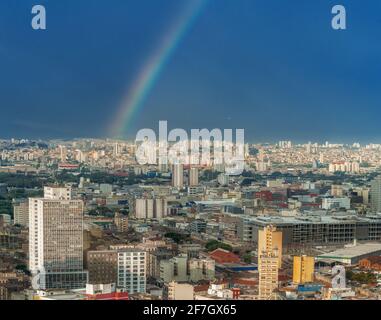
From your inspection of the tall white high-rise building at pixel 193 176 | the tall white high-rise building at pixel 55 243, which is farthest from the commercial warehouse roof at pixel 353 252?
the tall white high-rise building at pixel 193 176

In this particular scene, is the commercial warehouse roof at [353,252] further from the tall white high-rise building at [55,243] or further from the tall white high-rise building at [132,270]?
the tall white high-rise building at [55,243]

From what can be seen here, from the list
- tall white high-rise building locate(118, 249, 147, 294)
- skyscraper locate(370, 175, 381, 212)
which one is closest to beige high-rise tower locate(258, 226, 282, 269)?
tall white high-rise building locate(118, 249, 147, 294)

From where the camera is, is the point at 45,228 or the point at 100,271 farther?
the point at 45,228

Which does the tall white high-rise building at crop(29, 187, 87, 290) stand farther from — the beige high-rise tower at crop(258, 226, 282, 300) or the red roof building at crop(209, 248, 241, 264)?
the beige high-rise tower at crop(258, 226, 282, 300)

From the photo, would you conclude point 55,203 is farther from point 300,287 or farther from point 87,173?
point 87,173

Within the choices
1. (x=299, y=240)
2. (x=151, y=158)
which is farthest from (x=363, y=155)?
(x=299, y=240)

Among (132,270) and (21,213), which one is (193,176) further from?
(132,270)

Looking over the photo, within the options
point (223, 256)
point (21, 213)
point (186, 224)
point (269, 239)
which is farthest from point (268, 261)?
point (186, 224)
